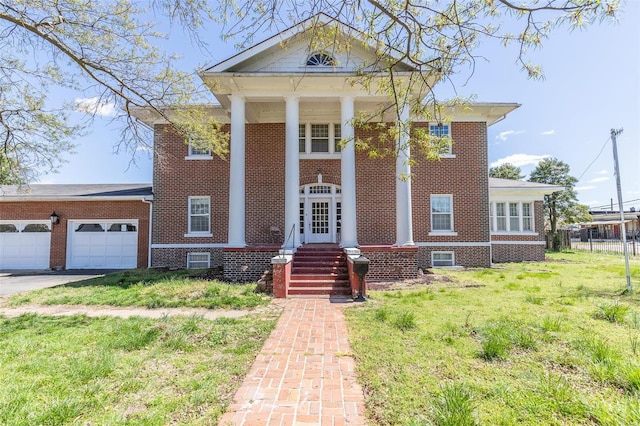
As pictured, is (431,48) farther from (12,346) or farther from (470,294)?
(12,346)

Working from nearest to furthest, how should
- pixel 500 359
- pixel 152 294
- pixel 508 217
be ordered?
pixel 500 359
pixel 152 294
pixel 508 217

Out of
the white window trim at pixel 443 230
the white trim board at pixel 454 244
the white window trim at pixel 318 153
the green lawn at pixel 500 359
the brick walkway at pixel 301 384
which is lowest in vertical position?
the brick walkway at pixel 301 384

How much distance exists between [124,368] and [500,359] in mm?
4686

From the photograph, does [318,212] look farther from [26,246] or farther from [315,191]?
[26,246]

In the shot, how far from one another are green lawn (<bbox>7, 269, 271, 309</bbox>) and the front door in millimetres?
4748

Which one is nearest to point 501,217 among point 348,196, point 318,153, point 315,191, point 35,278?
point 315,191

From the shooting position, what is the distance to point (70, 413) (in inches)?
117

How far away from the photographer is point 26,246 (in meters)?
15.0

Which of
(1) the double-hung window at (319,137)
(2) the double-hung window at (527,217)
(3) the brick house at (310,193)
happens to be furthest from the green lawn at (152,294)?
(2) the double-hung window at (527,217)

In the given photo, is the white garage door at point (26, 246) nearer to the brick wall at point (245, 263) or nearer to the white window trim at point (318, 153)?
the brick wall at point (245, 263)

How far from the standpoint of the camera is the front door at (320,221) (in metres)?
13.7

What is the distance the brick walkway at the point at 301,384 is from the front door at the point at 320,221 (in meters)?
8.04

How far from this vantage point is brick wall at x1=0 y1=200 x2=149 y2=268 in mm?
14672

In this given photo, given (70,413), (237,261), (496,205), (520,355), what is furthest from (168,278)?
(496,205)
